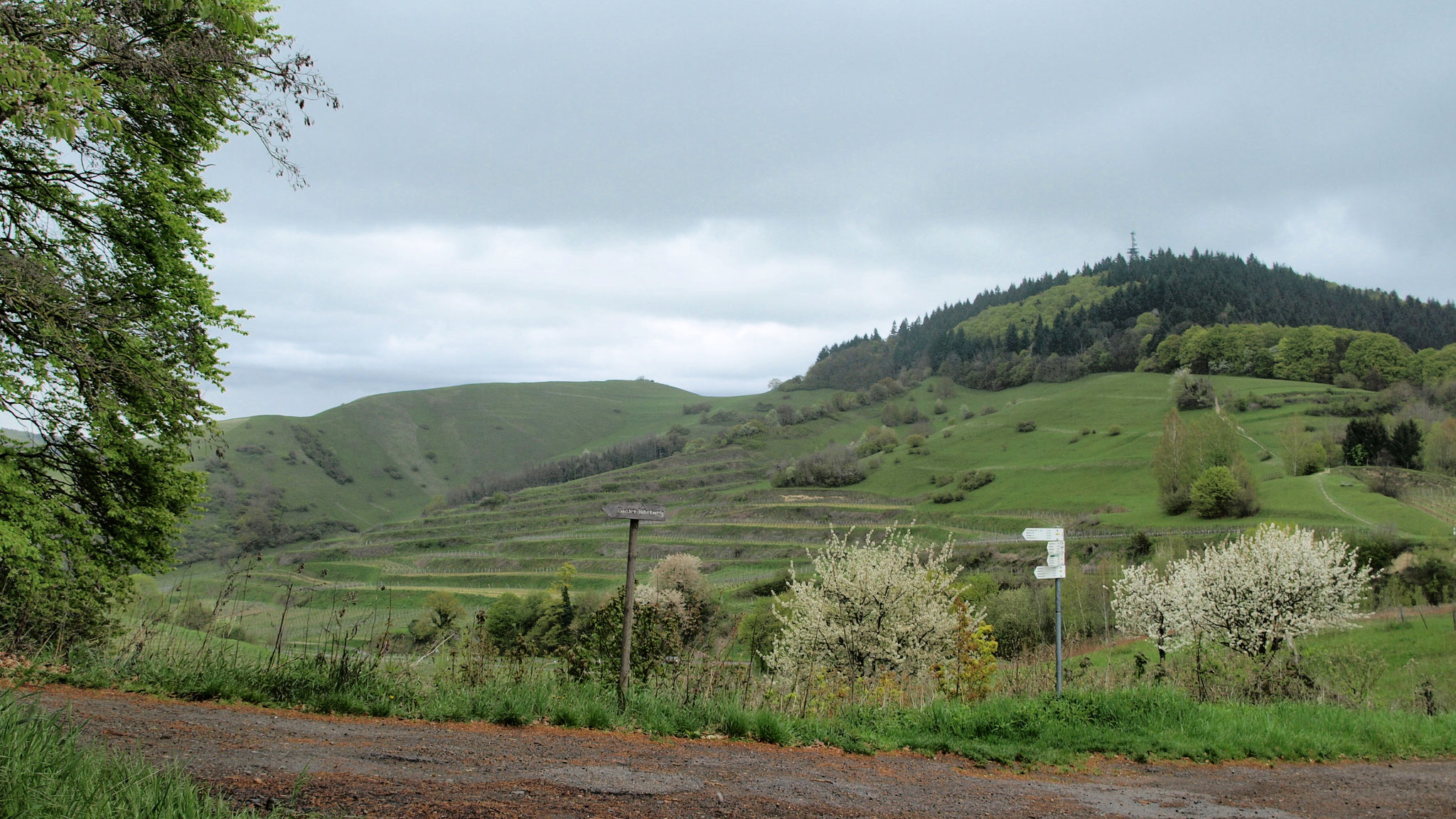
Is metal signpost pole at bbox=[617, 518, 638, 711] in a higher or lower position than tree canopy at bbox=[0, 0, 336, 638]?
lower

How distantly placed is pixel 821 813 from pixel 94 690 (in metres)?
8.12

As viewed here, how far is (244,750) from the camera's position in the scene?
19.2ft

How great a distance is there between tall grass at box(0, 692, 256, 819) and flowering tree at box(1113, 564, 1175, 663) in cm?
2139

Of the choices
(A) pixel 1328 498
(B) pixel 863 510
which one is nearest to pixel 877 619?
(A) pixel 1328 498

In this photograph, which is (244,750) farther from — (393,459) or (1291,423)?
(393,459)

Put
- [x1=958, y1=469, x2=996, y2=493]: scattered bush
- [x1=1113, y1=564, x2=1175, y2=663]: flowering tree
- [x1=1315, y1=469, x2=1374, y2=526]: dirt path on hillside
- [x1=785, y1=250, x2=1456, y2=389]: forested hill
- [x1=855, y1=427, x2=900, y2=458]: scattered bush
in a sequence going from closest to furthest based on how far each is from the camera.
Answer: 1. [x1=1113, y1=564, x2=1175, y2=663]: flowering tree
2. [x1=1315, y1=469, x2=1374, y2=526]: dirt path on hillside
3. [x1=958, y1=469, x2=996, y2=493]: scattered bush
4. [x1=855, y1=427, x2=900, y2=458]: scattered bush
5. [x1=785, y1=250, x2=1456, y2=389]: forested hill

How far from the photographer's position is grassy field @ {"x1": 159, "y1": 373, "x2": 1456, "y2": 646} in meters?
60.5

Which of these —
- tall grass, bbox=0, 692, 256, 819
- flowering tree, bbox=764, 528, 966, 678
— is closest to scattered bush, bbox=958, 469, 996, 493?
flowering tree, bbox=764, 528, 966, 678

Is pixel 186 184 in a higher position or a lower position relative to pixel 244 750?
higher

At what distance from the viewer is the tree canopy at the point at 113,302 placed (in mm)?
8055

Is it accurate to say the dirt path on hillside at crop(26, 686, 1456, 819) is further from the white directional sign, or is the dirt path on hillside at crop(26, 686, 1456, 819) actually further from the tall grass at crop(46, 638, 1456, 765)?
the white directional sign

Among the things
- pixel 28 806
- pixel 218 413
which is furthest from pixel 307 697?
pixel 218 413

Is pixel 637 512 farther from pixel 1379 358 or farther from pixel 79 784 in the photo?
pixel 1379 358

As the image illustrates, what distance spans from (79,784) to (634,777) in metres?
3.46
